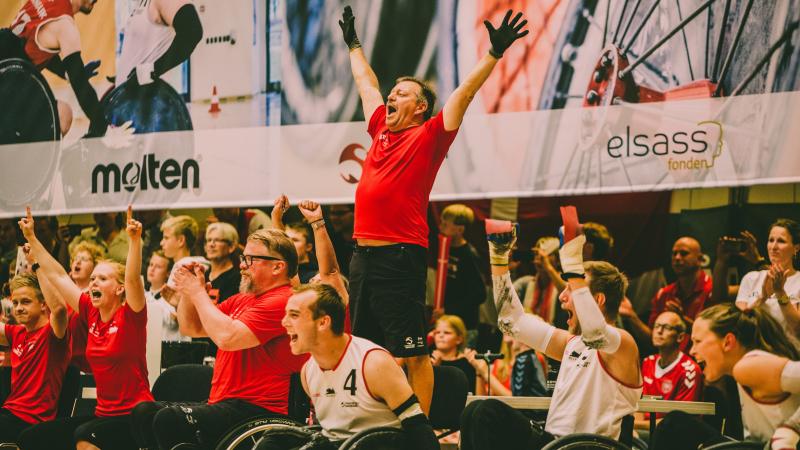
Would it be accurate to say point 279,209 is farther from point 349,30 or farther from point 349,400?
point 349,400

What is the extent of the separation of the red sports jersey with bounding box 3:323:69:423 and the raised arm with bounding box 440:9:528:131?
2623 millimetres

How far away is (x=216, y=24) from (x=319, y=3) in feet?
2.37

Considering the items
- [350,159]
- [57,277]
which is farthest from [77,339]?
[350,159]

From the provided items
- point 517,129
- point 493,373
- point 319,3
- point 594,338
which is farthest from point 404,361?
point 319,3

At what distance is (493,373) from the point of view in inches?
253

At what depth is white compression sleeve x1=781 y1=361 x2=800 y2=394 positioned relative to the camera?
134 inches

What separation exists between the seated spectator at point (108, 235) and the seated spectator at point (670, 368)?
13.4 feet

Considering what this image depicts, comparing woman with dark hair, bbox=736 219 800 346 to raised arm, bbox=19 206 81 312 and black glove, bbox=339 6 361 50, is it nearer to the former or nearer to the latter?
black glove, bbox=339 6 361 50

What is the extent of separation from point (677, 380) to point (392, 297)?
1.99m

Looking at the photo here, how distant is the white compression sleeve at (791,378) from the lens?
3400mm

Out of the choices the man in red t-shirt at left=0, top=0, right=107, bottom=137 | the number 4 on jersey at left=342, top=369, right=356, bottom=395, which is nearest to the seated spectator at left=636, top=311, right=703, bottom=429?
the number 4 on jersey at left=342, top=369, right=356, bottom=395

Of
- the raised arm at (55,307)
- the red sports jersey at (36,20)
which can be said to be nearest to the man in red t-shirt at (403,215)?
the raised arm at (55,307)

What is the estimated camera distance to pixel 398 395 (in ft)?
12.1

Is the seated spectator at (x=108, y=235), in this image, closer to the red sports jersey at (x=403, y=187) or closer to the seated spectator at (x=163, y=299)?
the seated spectator at (x=163, y=299)
